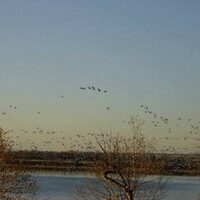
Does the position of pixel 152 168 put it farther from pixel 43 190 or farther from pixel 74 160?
pixel 74 160

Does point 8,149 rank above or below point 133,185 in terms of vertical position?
above

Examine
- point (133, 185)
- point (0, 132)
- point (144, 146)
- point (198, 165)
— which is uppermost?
point (198, 165)

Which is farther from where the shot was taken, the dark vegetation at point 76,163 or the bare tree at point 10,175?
the dark vegetation at point 76,163

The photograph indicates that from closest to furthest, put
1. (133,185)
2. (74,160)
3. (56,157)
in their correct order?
(133,185) < (74,160) < (56,157)

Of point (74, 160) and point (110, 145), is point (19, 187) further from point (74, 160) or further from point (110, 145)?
point (74, 160)

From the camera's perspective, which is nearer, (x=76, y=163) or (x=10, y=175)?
(x=10, y=175)

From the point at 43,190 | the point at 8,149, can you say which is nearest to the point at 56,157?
the point at 43,190

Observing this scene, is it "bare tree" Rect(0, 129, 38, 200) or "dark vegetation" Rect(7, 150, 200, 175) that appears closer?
"bare tree" Rect(0, 129, 38, 200)

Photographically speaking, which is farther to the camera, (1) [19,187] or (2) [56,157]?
(2) [56,157]

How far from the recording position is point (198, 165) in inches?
3836

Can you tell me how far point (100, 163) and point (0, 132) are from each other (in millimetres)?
7970

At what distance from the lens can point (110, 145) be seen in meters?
18.1

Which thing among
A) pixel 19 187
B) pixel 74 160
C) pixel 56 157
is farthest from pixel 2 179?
pixel 56 157

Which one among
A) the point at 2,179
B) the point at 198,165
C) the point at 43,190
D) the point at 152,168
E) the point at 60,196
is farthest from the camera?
A: the point at 198,165
